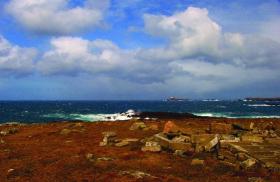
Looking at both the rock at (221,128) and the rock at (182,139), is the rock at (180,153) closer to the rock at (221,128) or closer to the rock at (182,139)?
the rock at (182,139)

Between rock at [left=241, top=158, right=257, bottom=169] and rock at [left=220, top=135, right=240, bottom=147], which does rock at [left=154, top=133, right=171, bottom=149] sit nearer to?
rock at [left=220, top=135, right=240, bottom=147]

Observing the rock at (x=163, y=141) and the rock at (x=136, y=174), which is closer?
the rock at (x=136, y=174)

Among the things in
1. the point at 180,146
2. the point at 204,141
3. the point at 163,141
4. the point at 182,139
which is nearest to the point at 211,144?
the point at 204,141

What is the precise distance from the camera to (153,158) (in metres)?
21.5

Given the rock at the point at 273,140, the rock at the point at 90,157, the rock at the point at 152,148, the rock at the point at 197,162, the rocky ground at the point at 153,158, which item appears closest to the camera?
the rocky ground at the point at 153,158

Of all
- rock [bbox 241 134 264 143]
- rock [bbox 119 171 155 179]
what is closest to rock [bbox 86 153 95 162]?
rock [bbox 119 171 155 179]

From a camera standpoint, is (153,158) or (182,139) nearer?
(153,158)

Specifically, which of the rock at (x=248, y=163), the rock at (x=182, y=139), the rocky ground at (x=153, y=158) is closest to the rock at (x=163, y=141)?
the rocky ground at (x=153, y=158)

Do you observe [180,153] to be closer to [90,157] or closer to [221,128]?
A: [90,157]

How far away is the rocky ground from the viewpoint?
715 inches

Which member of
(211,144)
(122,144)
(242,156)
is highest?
(211,144)

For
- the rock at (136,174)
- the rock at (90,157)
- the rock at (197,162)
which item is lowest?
the rock at (136,174)

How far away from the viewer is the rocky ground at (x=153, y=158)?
59.6 feet

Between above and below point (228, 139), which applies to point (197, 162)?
below
